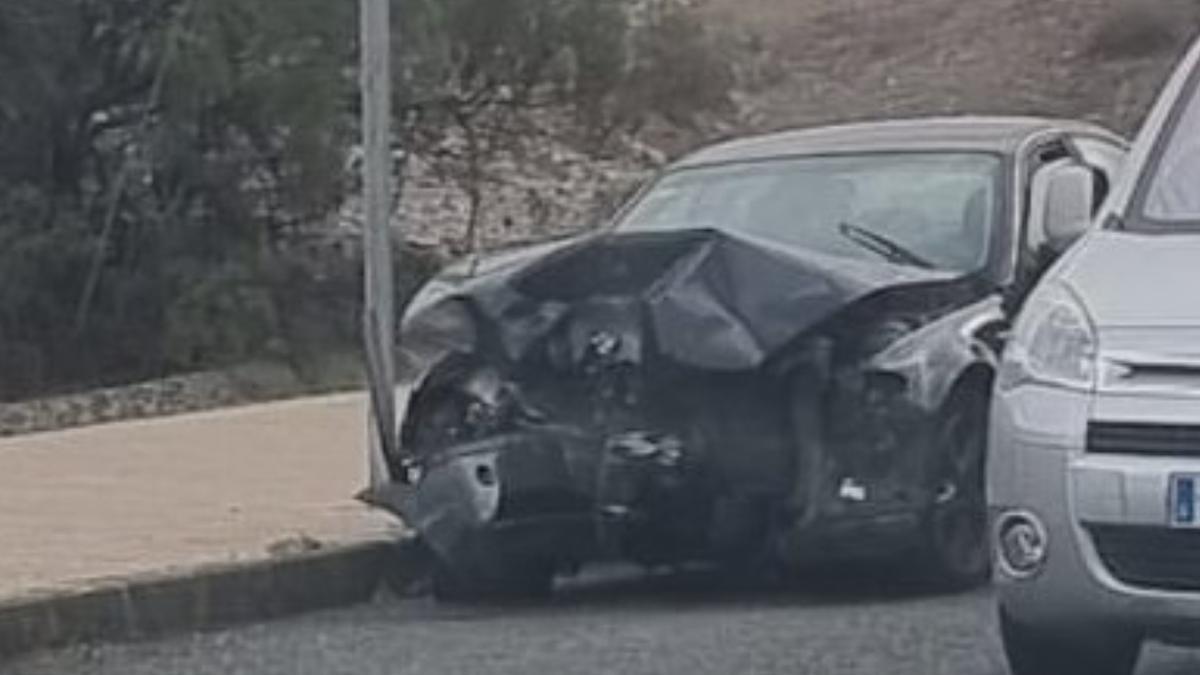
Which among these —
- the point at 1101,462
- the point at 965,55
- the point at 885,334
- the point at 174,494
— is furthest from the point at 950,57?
the point at 1101,462

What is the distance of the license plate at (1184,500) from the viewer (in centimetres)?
836

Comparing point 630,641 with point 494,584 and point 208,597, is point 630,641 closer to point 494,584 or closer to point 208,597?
point 494,584

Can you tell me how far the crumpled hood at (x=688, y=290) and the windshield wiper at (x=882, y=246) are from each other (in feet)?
0.60

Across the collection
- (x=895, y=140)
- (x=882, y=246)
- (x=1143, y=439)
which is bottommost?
(x=882, y=246)

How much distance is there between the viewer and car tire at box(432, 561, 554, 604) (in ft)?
39.4

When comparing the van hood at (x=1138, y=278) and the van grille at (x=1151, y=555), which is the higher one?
the van hood at (x=1138, y=278)

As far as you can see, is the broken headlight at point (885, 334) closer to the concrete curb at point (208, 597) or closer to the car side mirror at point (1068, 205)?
the car side mirror at point (1068, 205)

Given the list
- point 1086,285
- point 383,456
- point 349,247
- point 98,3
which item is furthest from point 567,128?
point 1086,285

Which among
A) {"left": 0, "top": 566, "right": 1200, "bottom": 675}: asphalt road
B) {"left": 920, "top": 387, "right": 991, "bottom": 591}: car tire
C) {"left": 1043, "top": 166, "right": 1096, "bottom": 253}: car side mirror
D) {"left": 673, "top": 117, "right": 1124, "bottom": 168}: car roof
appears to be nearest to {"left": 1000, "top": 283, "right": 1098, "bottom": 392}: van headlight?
{"left": 0, "top": 566, "right": 1200, "bottom": 675}: asphalt road

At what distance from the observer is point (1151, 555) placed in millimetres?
8477

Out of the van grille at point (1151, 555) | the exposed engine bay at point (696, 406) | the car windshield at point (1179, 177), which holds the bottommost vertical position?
the exposed engine bay at point (696, 406)

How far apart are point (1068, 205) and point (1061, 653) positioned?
2.38 meters

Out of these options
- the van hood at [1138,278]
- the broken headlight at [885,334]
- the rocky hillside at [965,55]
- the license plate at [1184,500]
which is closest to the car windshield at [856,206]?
the broken headlight at [885,334]

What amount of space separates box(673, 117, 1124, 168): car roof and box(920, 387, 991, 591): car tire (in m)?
1.46
